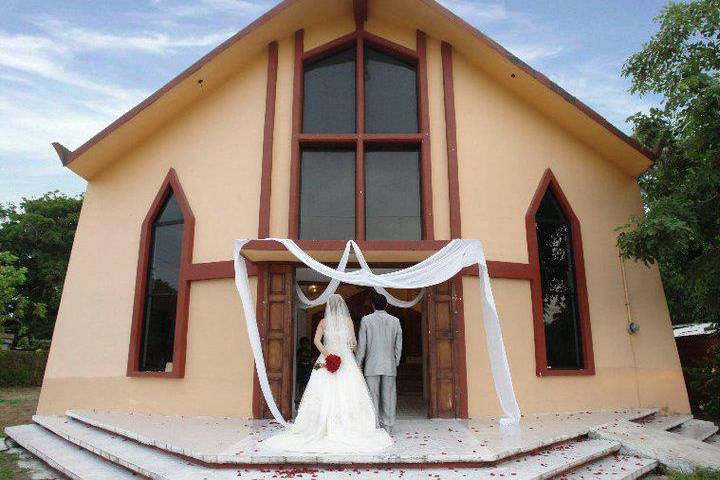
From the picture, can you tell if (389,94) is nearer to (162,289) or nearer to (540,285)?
(540,285)

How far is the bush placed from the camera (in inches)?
746

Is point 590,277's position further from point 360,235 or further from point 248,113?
point 248,113

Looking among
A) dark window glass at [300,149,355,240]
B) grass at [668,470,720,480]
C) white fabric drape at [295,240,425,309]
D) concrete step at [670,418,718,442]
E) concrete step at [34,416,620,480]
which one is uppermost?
dark window glass at [300,149,355,240]

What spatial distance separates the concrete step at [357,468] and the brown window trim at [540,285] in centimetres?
202

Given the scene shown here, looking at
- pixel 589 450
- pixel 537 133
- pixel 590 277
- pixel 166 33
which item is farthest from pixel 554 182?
pixel 166 33

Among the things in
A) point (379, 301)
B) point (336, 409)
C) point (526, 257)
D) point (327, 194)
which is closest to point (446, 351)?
point (379, 301)

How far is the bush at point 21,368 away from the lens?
62.2 ft

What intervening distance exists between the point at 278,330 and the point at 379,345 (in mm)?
2033

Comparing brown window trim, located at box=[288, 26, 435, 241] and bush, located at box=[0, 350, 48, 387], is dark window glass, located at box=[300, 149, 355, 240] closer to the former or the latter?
brown window trim, located at box=[288, 26, 435, 241]

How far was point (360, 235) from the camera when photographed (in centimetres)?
824

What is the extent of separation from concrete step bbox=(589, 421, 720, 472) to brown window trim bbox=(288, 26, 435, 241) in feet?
12.7

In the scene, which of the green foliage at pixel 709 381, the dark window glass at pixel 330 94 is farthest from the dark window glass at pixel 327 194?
the green foliage at pixel 709 381

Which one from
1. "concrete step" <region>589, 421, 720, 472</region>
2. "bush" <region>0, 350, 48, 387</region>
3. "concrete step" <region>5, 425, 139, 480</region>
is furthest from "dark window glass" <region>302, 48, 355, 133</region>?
"bush" <region>0, 350, 48, 387</region>

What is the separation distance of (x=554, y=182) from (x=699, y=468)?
520cm
